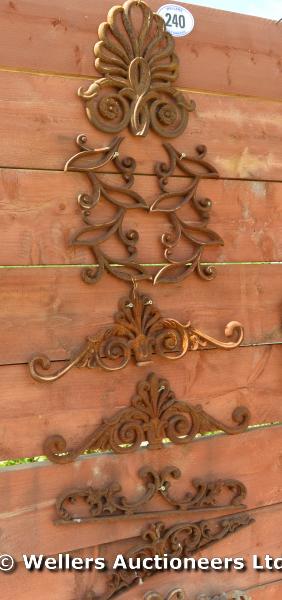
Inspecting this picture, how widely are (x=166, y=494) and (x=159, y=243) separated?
55 centimetres

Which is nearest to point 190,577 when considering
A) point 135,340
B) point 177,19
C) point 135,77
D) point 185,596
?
point 185,596

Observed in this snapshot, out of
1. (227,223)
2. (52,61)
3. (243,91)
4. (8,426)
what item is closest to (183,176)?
(227,223)

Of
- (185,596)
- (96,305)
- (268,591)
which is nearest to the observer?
(96,305)

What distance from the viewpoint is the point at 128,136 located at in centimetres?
141

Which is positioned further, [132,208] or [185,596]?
[185,596]

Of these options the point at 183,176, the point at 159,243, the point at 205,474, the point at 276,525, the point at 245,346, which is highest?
the point at 183,176

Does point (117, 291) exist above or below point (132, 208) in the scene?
below

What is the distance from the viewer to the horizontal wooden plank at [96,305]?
1299 millimetres

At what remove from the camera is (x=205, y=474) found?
1.52m

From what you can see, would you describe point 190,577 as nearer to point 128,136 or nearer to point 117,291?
point 117,291

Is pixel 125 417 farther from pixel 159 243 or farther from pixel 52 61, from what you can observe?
pixel 52 61

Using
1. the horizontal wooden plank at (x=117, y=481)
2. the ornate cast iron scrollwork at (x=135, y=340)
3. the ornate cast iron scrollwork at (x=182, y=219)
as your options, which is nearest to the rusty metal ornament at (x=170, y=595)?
the horizontal wooden plank at (x=117, y=481)

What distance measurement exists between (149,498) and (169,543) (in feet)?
0.43

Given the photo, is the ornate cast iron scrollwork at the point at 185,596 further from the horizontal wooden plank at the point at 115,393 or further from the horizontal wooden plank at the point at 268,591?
the horizontal wooden plank at the point at 115,393
